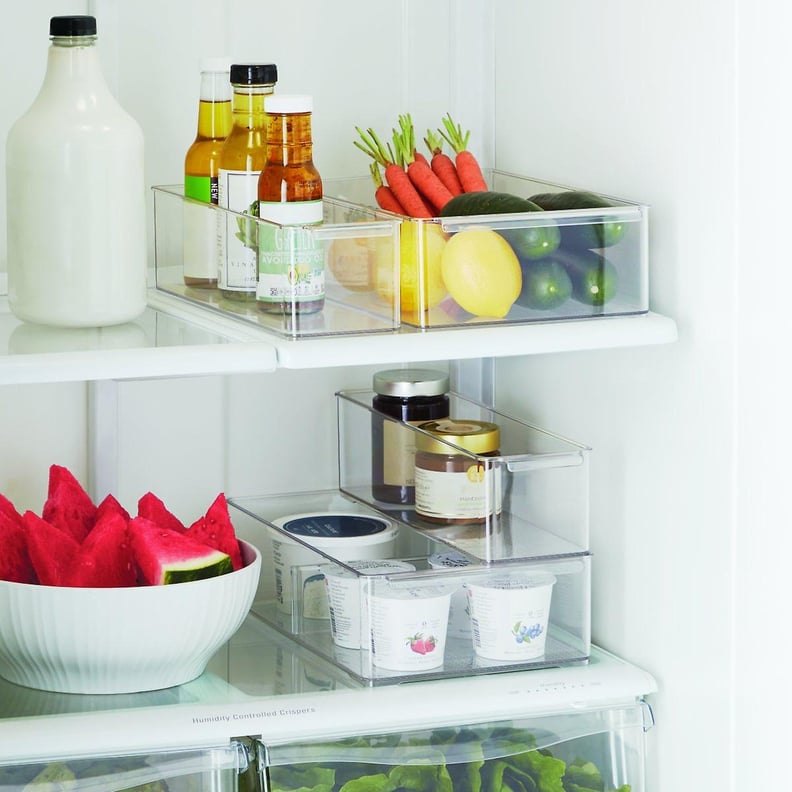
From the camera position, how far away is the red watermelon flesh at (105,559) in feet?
4.03

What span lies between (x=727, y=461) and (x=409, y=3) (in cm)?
62

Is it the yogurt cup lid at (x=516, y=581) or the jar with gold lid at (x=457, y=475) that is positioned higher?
the jar with gold lid at (x=457, y=475)

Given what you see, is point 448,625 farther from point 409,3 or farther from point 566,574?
point 409,3

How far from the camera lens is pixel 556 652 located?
1.35m

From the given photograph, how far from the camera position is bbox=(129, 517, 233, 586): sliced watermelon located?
4.04 ft

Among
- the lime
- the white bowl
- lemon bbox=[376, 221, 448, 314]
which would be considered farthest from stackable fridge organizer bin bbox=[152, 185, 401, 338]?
the white bowl

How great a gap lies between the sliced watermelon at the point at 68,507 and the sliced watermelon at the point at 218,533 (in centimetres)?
10

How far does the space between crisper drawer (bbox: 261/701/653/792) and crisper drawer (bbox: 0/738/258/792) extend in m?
0.03

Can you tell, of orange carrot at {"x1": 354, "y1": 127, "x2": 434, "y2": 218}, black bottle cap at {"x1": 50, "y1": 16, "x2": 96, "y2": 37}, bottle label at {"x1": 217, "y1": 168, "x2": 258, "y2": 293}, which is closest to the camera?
black bottle cap at {"x1": 50, "y1": 16, "x2": 96, "y2": 37}

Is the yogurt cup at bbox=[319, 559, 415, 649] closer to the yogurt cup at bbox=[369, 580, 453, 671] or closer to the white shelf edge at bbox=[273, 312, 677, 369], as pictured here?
the yogurt cup at bbox=[369, 580, 453, 671]

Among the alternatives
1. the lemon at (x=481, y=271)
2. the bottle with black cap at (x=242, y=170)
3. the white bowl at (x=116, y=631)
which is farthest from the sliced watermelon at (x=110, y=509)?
the lemon at (x=481, y=271)

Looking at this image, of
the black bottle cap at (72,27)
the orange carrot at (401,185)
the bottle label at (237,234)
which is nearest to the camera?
the black bottle cap at (72,27)

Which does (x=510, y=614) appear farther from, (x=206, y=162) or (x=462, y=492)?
(x=206, y=162)

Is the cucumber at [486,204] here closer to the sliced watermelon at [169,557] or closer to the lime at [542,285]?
the lime at [542,285]
